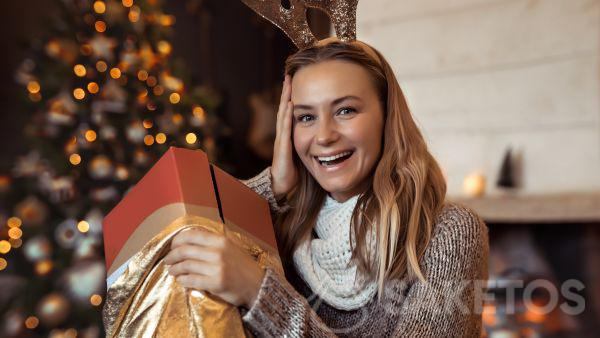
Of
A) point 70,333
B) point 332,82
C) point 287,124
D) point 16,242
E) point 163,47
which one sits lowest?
point 70,333

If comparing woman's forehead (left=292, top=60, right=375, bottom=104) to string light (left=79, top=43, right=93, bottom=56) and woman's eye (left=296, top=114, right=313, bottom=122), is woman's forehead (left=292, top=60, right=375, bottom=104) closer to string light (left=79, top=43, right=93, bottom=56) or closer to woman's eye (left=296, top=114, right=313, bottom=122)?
woman's eye (left=296, top=114, right=313, bottom=122)

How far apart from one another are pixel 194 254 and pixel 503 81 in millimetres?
2280

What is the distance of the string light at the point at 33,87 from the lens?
258 cm

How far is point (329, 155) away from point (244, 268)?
14.8 inches

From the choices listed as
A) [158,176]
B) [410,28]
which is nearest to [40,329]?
[158,176]

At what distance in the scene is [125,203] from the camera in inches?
40.5

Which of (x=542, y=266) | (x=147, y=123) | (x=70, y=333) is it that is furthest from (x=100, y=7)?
(x=542, y=266)

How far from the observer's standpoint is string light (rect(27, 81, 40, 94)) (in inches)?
102

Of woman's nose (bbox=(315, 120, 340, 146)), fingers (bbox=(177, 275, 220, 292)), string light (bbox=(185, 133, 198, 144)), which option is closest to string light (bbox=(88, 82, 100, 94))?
string light (bbox=(185, 133, 198, 144))

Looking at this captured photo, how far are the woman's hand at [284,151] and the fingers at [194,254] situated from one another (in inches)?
18.4

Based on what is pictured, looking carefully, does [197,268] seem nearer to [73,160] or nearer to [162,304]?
[162,304]

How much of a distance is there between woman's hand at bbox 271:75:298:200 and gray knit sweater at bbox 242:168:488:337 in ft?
0.86

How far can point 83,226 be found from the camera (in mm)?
2629

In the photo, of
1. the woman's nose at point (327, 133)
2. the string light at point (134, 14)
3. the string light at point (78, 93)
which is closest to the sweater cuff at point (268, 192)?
the woman's nose at point (327, 133)
